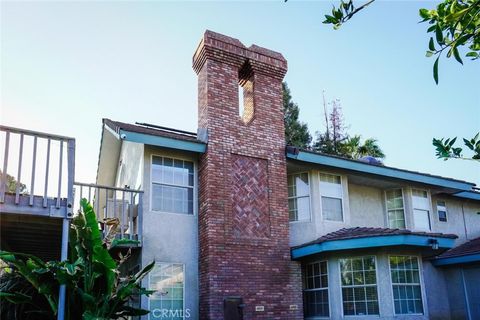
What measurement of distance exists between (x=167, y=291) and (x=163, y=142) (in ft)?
11.5

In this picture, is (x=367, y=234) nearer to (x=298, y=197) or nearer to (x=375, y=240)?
(x=375, y=240)

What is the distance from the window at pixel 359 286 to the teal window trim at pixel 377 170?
2677 mm

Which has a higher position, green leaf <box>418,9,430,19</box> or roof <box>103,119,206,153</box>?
roof <box>103,119,206,153</box>

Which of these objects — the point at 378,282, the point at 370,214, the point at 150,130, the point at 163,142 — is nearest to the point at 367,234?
the point at 378,282

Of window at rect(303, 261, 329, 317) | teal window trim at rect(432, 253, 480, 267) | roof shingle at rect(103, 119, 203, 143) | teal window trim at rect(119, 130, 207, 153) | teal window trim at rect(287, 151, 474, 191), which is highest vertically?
roof shingle at rect(103, 119, 203, 143)

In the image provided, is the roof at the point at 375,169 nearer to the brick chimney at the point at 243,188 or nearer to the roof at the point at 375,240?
the brick chimney at the point at 243,188

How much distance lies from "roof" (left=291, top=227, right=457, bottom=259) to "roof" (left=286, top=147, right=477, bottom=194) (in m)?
2.10

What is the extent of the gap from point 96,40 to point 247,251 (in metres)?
5.99

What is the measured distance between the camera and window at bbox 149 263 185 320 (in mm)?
11336

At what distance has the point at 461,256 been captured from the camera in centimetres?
1448

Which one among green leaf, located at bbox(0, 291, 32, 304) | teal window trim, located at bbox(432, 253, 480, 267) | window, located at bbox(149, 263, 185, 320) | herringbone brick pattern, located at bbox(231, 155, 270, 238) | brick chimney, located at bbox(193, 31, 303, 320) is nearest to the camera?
green leaf, located at bbox(0, 291, 32, 304)

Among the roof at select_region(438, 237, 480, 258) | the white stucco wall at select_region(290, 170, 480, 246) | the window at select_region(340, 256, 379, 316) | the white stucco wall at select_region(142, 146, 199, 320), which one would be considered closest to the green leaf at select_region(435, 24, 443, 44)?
the white stucco wall at select_region(142, 146, 199, 320)

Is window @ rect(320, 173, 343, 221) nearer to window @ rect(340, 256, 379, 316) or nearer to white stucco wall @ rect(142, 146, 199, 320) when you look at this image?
window @ rect(340, 256, 379, 316)

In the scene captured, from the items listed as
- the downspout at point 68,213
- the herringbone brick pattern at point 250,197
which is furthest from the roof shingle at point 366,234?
the downspout at point 68,213
